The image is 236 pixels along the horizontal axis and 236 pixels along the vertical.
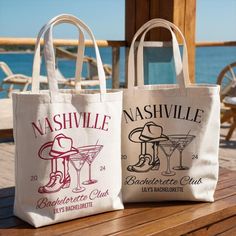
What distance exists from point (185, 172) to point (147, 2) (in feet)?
3.01

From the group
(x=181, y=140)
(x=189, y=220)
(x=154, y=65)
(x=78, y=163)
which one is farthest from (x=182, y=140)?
(x=154, y=65)

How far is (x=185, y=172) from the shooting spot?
4.75 ft

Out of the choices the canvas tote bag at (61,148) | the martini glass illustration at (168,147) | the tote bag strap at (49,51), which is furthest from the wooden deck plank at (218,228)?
the tote bag strap at (49,51)

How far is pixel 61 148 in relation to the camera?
1239 millimetres

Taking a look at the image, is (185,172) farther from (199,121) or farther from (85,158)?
(85,158)

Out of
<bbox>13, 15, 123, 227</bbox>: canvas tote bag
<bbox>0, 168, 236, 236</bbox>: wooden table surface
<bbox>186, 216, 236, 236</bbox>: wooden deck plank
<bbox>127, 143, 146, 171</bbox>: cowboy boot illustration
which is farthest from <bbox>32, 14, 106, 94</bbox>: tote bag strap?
<bbox>186, 216, 236, 236</bbox>: wooden deck plank

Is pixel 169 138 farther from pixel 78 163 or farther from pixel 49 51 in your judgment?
pixel 49 51

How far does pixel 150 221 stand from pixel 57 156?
1.07ft

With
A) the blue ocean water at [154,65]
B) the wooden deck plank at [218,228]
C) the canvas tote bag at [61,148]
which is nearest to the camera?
the canvas tote bag at [61,148]

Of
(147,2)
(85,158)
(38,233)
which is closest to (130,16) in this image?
(147,2)

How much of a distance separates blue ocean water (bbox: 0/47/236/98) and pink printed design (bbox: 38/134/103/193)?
936 mm

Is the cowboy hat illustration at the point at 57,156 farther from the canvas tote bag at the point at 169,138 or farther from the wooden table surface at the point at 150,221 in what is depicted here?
the canvas tote bag at the point at 169,138

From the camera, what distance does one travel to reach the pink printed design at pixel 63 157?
123 centimetres

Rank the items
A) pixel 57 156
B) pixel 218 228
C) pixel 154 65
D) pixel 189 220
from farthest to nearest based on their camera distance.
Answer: pixel 154 65, pixel 218 228, pixel 189 220, pixel 57 156
